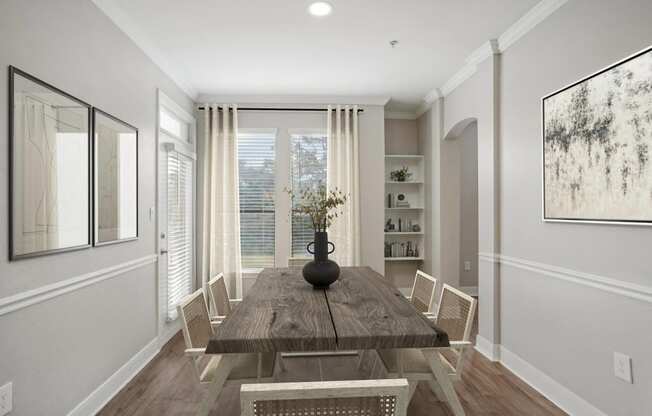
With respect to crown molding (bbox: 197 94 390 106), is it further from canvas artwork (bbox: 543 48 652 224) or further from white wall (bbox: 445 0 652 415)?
canvas artwork (bbox: 543 48 652 224)

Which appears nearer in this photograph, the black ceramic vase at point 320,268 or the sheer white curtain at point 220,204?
the black ceramic vase at point 320,268

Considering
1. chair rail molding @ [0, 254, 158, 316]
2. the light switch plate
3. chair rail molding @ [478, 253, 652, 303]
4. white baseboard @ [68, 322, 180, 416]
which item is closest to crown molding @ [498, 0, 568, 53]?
chair rail molding @ [478, 253, 652, 303]

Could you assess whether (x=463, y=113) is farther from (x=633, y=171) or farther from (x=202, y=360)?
(x=202, y=360)

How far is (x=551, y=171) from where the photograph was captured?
260cm

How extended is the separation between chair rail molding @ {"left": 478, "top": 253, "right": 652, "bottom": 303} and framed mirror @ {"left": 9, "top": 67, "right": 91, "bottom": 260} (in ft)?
9.76

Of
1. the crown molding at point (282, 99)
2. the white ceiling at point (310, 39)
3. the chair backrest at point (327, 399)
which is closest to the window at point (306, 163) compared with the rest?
the crown molding at point (282, 99)

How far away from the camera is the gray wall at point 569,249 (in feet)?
6.53

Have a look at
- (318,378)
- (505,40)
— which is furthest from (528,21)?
(318,378)

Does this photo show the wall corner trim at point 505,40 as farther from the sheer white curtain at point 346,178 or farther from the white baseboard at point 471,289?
the white baseboard at point 471,289

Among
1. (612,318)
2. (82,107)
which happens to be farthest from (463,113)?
(82,107)

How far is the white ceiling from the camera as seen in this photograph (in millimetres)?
2699

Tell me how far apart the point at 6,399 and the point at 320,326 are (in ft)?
4.62

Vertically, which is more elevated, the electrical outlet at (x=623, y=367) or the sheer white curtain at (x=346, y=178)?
the sheer white curtain at (x=346, y=178)

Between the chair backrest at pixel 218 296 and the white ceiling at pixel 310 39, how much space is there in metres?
1.88
